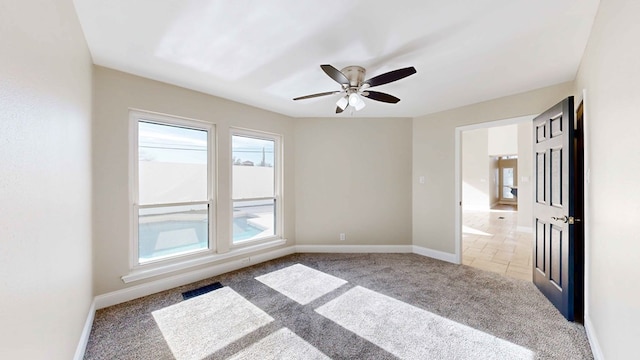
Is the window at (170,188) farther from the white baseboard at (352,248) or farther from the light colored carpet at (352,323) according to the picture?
the white baseboard at (352,248)

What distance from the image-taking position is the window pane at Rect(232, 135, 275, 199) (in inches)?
142

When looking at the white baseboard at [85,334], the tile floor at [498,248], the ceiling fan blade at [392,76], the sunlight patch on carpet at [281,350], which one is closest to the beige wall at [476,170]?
the tile floor at [498,248]

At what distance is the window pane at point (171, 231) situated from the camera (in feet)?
9.16

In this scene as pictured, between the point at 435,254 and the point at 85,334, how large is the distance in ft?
13.8

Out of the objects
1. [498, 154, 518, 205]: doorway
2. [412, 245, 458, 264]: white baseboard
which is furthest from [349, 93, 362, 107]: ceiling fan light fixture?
[498, 154, 518, 205]: doorway

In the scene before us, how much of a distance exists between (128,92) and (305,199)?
9.09ft

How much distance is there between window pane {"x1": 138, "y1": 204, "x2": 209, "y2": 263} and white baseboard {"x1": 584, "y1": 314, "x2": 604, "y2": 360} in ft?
12.4

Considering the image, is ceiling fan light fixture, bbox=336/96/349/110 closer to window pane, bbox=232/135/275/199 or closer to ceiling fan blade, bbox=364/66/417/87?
ceiling fan blade, bbox=364/66/417/87

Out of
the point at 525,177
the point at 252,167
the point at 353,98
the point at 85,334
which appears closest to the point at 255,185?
the point at 252,167

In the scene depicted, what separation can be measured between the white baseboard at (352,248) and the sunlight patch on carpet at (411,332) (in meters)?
1.62

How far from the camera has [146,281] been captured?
2725mm

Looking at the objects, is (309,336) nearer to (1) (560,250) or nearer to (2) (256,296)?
(2) (256,296)

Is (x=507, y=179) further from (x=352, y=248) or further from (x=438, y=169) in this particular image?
(x=352, y=248)

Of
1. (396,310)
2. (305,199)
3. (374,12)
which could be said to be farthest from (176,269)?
(374,12)
